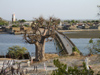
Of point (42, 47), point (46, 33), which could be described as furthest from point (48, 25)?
point (42, 47)

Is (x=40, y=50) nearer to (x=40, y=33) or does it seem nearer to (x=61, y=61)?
(x=40, y=33)

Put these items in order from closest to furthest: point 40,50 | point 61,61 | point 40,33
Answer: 1. point 61,61
2. point 40,33
3. point 40,50

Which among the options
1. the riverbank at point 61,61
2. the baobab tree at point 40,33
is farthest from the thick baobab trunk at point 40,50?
the riverbank at point 61,61

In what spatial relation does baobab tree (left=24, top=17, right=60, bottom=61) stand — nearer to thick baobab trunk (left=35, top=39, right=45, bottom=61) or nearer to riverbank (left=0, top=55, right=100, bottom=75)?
thick baobab trunk (left=35, top=39, right=45, bottom=61)

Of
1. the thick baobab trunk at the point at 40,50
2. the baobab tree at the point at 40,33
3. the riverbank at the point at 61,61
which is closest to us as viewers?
the riverbank at the point at 61,61

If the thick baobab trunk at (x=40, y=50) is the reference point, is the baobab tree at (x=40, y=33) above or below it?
above

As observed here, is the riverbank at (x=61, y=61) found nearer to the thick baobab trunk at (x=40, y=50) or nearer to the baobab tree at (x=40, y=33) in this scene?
the thick baobab trunk at (x=40, y=50)

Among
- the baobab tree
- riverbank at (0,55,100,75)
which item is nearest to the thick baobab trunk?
the baobab tree

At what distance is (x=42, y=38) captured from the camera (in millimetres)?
17688

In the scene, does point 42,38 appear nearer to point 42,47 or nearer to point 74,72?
point 42,47

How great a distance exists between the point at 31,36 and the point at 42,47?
1.15 metres

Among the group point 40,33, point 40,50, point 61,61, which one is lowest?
point 61,61

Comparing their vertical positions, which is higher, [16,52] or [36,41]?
[36,41]

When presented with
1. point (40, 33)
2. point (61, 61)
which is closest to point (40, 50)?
point (40, 33)
